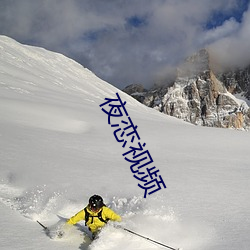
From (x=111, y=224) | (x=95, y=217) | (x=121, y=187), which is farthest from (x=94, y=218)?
(x=121, y=187)

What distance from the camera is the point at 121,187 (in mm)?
8164

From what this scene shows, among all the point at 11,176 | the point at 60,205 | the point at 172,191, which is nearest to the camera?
the point at 60,205

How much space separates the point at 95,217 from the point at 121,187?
2150 millimetres

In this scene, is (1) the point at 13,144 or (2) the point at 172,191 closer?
(2) the point at 172,191

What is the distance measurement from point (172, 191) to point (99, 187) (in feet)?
6.03

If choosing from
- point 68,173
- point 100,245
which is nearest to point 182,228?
point 100,245

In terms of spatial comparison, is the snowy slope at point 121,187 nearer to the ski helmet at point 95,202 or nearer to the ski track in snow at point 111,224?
the ski track in snow at point 111,224

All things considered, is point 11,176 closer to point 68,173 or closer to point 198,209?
point 68,173

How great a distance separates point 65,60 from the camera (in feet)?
255

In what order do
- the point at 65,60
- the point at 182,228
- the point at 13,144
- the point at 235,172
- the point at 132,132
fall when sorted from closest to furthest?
the point at 182,228, the point at 235,172, the point at 13,144, the point at 132,132, the point at 65,60

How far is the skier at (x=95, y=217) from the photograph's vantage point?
5977mm

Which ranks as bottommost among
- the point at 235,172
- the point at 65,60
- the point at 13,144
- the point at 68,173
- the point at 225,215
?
the point at 225,215

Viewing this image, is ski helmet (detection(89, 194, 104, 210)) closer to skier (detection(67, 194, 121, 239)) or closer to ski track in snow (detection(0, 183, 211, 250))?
skier (detection(67, 194, 121, 239))

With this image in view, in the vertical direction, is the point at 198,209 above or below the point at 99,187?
below
